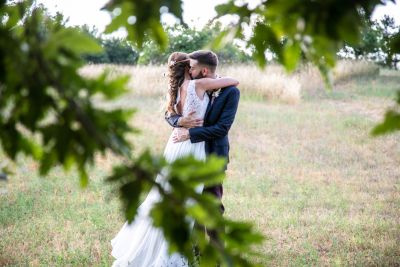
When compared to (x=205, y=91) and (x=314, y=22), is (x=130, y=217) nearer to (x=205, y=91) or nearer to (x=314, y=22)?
(x=314, y=22)

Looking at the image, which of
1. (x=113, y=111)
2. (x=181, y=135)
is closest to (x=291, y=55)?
(x=113, y=111)

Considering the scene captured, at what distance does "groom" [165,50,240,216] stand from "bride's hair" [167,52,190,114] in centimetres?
9

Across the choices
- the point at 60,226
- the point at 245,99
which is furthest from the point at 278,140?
the point at 60,226

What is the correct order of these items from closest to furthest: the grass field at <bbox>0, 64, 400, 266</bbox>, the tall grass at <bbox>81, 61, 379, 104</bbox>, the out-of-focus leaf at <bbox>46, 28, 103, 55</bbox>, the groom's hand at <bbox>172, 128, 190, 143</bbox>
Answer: the out-of-focus leaf at <bbox>46, 28, 103, 55</bbox>, the groom's hand at <bbox>172, 128, 190, 143</bbox>, the grass field at <bbox>0, 64, 400, 266</bbox>, the tall grass at <bbox>81, 61, 379, 104</bbox>

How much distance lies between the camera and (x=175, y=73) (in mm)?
4406

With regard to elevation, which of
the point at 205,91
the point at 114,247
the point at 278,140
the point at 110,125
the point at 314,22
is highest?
the point at 314,22

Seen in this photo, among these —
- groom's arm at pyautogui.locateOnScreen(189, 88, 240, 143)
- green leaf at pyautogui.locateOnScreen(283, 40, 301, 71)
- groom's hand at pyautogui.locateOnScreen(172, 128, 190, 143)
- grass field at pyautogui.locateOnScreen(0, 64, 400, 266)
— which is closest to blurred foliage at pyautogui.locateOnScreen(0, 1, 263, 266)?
green leaf at pyautogui.locateOnScreen(283, 40, 301, 71)

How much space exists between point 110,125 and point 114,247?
353cm

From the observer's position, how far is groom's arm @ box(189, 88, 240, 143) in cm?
418

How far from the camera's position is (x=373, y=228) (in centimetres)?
561

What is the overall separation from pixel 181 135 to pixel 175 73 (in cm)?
57

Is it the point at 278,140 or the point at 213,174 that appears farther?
the point at 278,140

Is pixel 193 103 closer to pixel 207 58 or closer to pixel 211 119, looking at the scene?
pixel 211 119

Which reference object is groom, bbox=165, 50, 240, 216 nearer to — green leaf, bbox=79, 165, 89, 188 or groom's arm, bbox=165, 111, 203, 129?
groom's arm, bbox=165, 111, 203, 129
